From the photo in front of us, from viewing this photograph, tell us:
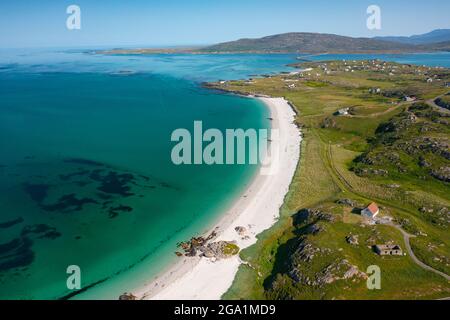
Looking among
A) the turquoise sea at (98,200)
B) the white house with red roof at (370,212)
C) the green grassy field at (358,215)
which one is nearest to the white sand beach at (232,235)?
the green grassy field at (358,215)

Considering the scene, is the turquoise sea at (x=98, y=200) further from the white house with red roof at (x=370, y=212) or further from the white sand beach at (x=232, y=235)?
the white house with red roof at (x=370, y=212)

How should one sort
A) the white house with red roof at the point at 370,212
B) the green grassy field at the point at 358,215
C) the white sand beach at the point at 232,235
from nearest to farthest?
1. the green grassy field at the point at 358,215
2. the white sand beach at the point at 232,235
3. the white house with red roof at the point at 370,212

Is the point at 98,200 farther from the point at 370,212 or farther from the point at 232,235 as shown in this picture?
the point at 370,212

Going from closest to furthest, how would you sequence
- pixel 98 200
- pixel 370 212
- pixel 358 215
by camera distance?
pixel 370 212, pixel 358 215, pixel 98 200

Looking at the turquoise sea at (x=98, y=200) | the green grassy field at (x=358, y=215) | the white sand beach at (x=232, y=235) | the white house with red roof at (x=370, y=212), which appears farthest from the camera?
the white house with red roof at (x=370, y=212)

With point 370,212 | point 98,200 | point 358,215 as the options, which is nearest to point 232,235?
point 358,215

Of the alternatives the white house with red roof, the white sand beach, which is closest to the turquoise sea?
the white sand beach

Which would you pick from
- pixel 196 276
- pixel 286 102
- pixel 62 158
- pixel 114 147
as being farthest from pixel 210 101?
pixel 196 276
